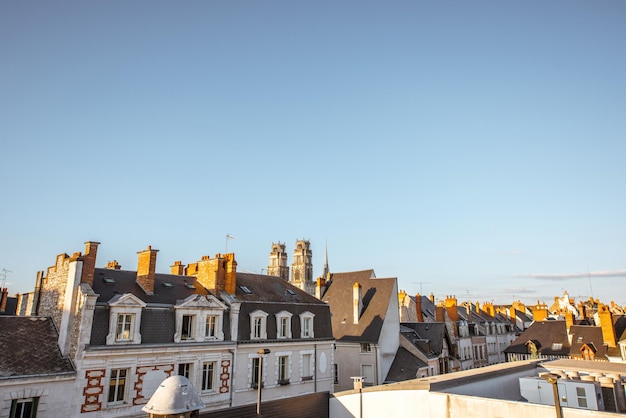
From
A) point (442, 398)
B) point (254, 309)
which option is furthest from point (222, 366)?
point (442, 398)

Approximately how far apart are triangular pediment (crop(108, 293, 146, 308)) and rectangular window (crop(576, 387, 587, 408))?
19.5 meters

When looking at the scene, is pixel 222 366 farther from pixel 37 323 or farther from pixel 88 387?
pixel 37 323

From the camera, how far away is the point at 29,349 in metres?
17.8

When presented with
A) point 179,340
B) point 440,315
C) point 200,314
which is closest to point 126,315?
point 179,340

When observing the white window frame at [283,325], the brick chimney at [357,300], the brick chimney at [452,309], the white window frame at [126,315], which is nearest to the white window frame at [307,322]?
the white window frame at [283,325]

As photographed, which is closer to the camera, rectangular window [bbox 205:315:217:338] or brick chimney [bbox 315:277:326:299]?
rectangular window [bbox 205:315:217:338]

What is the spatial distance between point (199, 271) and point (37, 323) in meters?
8.78

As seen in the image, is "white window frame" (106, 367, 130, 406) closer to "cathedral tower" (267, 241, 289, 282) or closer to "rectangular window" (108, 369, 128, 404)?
"rectangular window" (108, 369, 128, 404)

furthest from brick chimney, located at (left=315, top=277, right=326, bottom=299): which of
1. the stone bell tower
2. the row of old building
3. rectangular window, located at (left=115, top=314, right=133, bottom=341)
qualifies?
the stone bell tower

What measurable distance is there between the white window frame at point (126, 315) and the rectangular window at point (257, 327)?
6741mm

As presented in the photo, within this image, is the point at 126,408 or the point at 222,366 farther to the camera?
the point at 222,366

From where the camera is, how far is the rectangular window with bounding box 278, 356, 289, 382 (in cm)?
2509

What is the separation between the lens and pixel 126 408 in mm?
18719

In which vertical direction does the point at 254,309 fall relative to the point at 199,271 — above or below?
below
